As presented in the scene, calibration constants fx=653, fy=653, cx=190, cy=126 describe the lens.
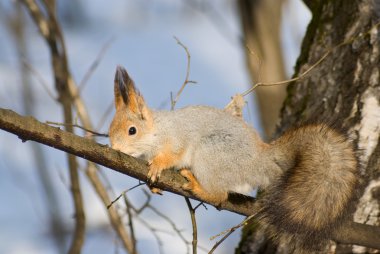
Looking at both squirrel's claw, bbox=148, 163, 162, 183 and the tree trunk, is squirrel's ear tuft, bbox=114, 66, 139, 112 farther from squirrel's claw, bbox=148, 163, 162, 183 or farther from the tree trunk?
the tree trunk

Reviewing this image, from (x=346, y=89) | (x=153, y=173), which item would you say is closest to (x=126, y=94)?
(x=153, y=173)

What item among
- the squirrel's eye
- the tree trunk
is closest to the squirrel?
the squirrel's eye

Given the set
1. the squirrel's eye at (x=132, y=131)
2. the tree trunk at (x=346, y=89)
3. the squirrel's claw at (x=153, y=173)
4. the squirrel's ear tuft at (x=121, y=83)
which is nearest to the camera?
the squirrel's claw at (x=153, y=173)

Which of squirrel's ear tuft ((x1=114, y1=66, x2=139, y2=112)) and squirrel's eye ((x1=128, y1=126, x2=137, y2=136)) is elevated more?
squirrel's ear tuft ((x1=114, y1=66, x2=139, y2=112))

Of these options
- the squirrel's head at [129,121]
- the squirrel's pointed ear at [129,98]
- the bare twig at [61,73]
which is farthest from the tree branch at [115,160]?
the bare twig at [61,73]

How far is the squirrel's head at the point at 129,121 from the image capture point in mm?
2250

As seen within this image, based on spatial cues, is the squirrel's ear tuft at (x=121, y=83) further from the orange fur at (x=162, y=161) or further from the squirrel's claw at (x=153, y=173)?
the squirrel's claw at (x=153, y=173)

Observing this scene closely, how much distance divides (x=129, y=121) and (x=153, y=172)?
34 cm

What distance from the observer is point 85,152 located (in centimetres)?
170

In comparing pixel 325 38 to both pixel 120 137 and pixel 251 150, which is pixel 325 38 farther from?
pixel 120 137

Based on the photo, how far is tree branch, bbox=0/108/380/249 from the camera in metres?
1.61

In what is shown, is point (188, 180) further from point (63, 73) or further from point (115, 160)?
point (63, 73)

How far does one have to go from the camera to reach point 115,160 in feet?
5.80

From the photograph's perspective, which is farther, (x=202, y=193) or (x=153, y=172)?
(x=202, y=193)
